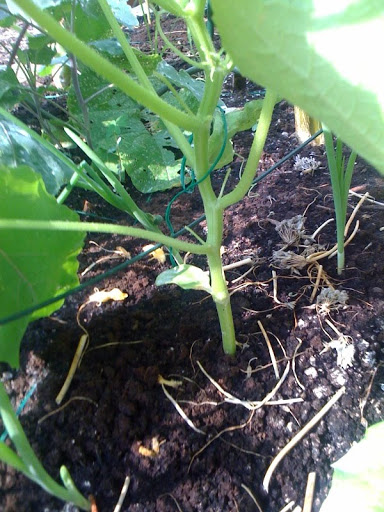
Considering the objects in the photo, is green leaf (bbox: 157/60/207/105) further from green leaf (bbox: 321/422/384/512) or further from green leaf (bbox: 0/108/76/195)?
green leaf (bbox: 321/422/384/512)

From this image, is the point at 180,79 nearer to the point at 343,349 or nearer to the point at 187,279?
the point at 187,279

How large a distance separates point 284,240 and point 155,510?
66 centimetres

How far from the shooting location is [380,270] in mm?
904

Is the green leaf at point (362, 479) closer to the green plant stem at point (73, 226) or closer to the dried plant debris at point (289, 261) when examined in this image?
the green plant stem at point (73, 226)

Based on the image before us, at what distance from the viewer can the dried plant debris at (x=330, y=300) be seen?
0.83 m

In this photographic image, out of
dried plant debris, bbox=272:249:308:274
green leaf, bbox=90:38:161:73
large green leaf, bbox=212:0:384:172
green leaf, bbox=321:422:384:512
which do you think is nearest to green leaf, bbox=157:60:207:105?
green leaf, bbox=90:38:161:73

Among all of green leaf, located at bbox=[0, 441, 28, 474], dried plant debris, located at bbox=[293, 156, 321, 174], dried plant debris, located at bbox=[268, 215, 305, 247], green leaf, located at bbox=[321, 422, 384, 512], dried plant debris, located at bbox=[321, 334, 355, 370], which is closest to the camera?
green leaf, located at bbox=[321, 422, 384, 512]

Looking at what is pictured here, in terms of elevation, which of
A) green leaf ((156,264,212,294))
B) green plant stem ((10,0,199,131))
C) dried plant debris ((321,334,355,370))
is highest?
green plant stem ((10,0,199,131))

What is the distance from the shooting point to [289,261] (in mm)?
955

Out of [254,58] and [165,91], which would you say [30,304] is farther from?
[165,91]

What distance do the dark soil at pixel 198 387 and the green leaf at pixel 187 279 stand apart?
0.20 metres

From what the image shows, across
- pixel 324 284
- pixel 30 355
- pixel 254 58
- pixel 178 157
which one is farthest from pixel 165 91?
pixel 254 58

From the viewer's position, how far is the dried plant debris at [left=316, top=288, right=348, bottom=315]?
83 centimetres

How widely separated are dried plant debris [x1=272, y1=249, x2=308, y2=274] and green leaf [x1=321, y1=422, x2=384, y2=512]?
57cm
